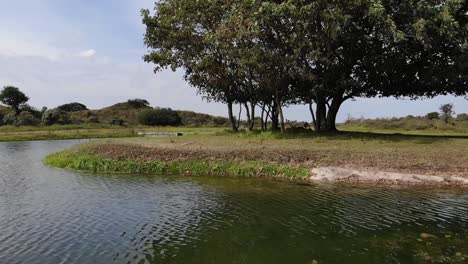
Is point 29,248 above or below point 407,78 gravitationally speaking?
below

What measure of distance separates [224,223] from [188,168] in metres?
12.0

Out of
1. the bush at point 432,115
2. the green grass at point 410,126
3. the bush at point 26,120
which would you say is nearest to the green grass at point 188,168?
the green grass at point 410,126

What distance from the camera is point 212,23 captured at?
4316cm

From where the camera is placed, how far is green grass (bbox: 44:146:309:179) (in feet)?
83.9

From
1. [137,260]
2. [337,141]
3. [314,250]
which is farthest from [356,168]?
[137,260]

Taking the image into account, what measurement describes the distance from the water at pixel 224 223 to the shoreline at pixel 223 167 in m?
2.05

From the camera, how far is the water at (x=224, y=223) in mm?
11695

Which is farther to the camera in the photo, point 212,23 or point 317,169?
point 212,23

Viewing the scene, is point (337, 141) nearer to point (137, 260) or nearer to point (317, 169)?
point (317, 169)

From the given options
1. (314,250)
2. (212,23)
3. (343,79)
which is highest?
(212,23)

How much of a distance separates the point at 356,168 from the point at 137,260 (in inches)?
653

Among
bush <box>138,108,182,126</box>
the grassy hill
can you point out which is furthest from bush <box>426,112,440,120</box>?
bush <box>138,108,182,126</box>

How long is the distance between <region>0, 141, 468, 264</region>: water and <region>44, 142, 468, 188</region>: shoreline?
2050 millimetres

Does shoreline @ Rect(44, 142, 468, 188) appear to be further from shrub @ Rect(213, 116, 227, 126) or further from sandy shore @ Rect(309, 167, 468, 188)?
shrub @ Rect(213, 116, 227, 126)
